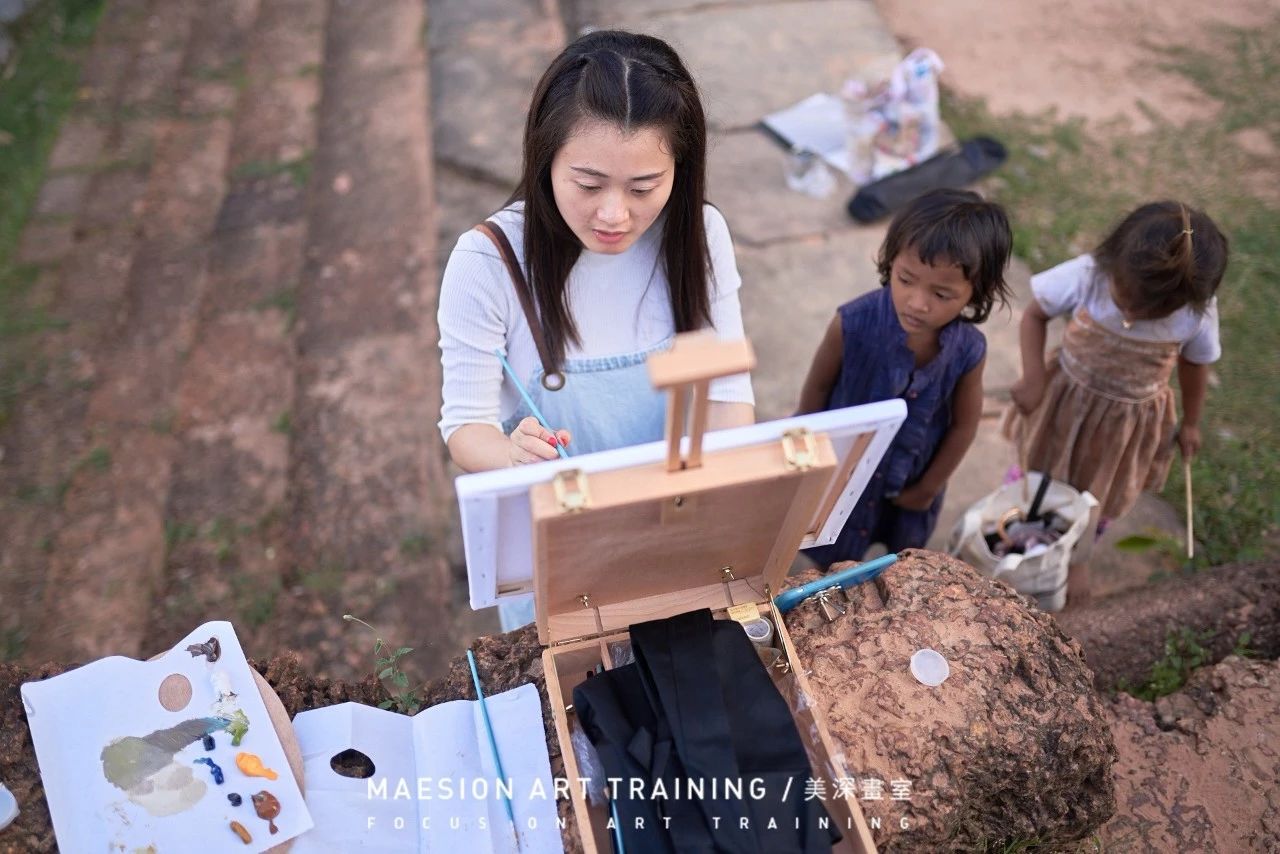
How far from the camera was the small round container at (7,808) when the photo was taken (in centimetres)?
165

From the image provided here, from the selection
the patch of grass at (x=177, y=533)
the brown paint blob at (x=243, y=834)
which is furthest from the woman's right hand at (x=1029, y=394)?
the patch of grass at (x=177, y=533)

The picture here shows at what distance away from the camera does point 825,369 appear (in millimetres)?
2631

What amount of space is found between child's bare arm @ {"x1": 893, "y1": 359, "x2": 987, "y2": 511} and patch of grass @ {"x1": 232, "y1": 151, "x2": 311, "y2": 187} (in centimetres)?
397

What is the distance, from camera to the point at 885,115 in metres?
4.63

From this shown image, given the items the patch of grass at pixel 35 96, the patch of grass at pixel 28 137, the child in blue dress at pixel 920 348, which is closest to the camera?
the child in blue dress at pixel 920 348

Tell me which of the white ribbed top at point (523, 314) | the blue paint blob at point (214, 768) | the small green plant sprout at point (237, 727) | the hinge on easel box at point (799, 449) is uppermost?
the hinge on easel box at point (799, 449)

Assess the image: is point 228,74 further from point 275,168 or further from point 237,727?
point 237,727

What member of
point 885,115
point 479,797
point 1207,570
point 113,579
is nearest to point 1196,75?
point 885,115

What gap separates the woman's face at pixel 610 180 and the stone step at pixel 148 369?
2.63 metres

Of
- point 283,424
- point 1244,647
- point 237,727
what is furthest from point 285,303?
point 1244,647

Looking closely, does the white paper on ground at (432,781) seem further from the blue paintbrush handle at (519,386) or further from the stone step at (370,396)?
the stone step at (370,396)

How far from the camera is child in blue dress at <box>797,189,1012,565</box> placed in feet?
7.30

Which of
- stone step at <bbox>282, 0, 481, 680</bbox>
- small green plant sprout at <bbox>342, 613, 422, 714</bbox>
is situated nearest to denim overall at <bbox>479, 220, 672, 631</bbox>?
small green plant sprout at <bbox>342, 613, 422, 714</bbox>

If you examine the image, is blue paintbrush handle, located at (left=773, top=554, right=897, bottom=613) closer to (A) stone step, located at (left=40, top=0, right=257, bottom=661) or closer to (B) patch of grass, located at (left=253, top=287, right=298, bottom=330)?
(A) stone step, located at (left=40, top=0, right=257, bottom=661)
